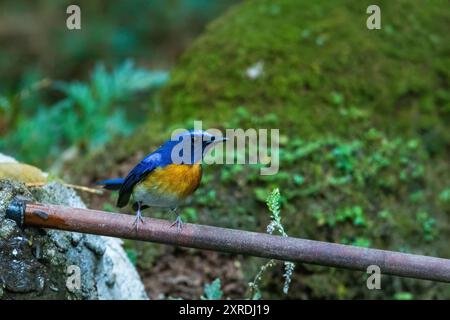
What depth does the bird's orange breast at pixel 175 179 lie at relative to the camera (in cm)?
346

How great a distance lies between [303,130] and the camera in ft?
17.0

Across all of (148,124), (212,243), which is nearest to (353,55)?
(148,124)

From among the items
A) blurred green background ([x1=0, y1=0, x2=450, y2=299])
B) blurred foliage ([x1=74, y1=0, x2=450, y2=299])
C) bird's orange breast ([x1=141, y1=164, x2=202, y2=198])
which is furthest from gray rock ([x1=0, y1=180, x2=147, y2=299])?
blurred foliage ([x1=74, y1=0, x2=450, y2=299])

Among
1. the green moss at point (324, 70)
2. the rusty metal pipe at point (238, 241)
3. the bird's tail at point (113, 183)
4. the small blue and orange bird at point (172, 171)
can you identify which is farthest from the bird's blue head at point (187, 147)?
the green moss at point (324, 70)

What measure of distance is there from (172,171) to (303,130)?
1923mm

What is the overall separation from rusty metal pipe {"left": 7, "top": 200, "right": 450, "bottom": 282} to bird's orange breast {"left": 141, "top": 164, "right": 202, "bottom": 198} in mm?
464

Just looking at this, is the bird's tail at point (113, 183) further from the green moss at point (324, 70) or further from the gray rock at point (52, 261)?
the green moss at point (324, 70)

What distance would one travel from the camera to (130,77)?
656 cm

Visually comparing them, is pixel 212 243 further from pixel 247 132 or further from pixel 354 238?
pixel 247 132

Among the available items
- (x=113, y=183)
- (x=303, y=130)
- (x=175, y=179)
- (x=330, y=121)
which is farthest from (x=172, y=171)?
(x=330, y=121)

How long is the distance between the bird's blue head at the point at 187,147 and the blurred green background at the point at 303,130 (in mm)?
1166

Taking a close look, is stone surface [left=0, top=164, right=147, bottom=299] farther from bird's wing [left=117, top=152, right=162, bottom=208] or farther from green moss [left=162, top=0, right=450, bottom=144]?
green moss [left=162, top=0, right=450, bottom=144]

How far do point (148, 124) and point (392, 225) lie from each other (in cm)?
220
